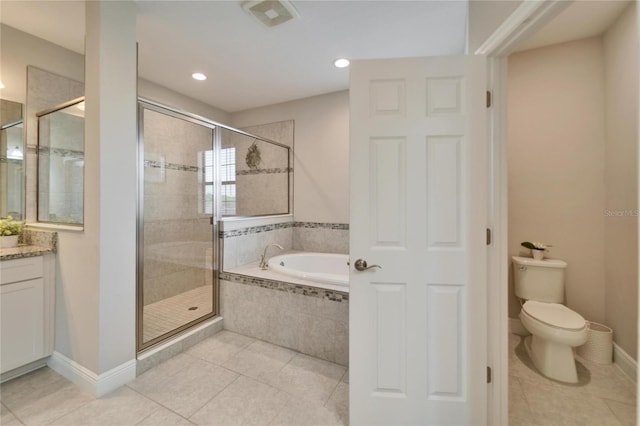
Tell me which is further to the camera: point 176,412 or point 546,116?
point 546,116

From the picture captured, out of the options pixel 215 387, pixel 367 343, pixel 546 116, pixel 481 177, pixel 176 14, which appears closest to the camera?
pixel 481 177

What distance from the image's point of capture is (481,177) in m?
1.29

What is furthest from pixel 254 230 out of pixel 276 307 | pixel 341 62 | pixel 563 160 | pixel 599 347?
pixel 599 347

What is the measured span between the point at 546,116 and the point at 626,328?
5.83 ft

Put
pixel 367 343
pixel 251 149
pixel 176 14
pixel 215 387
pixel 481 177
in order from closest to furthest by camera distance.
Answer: pixel 481 177 → pixel 367 343 → pixel 215 387 → pixel 176 14 → pixel 251 149

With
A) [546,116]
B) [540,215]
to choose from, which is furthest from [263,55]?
[540,215]

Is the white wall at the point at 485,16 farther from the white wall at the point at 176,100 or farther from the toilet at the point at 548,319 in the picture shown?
the white wall at the point at 176,100

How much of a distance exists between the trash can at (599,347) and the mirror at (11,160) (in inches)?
180

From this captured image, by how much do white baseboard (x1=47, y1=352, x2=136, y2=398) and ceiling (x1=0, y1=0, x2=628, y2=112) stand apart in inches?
95.8

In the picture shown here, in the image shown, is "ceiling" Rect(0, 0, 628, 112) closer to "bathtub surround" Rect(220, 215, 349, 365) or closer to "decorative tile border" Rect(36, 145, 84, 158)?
"decorative tile border" Rect(36, 145, 84, 158)

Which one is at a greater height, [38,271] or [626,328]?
[38,271]

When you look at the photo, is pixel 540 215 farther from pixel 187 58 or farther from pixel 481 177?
pixel 187 58

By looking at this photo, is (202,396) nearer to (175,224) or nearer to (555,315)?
(175,224)

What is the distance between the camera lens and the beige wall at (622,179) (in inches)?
70.0
